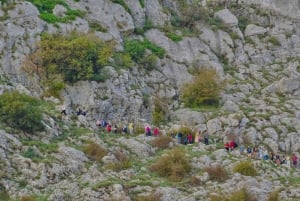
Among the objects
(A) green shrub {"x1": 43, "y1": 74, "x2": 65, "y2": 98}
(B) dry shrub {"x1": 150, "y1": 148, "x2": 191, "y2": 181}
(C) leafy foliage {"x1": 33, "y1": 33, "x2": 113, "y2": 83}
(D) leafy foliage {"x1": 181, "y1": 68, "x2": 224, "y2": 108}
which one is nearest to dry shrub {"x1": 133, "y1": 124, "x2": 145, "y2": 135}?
(B) dry shrub {"x1": 150, "y1": 148, "x2": 191, "y2": 181}

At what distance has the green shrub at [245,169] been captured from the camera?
4625cm

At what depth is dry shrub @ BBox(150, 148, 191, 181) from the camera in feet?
151

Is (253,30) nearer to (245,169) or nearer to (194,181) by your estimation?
(245,169)

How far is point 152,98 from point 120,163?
14.0 meters

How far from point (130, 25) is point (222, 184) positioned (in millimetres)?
26413

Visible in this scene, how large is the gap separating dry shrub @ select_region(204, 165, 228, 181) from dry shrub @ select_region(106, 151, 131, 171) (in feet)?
17.6

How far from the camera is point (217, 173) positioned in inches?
1802

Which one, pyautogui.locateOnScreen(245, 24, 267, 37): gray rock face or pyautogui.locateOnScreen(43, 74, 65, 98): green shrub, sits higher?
pyautogui.locateOnScreen(245, 24, 267, 37): gray rock face

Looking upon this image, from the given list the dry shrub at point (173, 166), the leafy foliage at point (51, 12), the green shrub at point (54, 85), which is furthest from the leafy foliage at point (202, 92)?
the dry shrub at point (173, 166)

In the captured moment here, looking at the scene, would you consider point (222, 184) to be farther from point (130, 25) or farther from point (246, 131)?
point (130, 25)

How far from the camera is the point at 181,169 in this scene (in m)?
46.3

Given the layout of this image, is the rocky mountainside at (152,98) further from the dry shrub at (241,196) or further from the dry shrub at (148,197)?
the dry shrub at (241,196)

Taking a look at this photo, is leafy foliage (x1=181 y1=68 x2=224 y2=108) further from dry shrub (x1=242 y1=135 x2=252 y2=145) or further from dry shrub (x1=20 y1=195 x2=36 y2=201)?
dry shrub (x1=20 y1=195 x2=36 y2=201)

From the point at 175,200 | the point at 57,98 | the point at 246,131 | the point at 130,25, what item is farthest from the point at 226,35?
the point at 175,200
